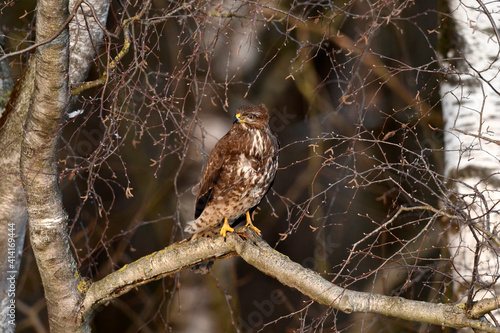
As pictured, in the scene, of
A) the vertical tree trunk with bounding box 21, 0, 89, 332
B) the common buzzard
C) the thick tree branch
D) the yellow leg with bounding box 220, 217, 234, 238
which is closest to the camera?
→ the thick tree branch

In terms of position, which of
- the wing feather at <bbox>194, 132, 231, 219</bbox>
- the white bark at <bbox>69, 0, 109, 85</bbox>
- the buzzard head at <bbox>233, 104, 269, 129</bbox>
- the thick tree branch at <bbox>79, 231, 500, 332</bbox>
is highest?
the white bark at <bbox>69, 0, 109, 85</bbox>

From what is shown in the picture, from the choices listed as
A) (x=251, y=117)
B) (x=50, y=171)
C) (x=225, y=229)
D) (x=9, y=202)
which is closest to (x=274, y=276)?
(x=225, y=229)

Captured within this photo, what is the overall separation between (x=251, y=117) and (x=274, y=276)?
896 millimetres

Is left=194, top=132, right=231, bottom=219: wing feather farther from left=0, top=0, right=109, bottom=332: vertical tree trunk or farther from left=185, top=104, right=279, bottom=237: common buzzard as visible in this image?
left=0, top=0, right=109, bottom=332: vertical tree trunk

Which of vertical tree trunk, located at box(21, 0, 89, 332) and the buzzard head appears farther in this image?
the buzzard head

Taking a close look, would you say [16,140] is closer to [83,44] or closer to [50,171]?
[50,171]

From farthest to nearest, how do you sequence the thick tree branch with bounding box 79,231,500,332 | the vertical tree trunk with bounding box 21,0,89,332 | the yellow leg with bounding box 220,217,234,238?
the yellow leg with bounding box 220,217,234,238, the vertical tree trunk with bounding box 21,0,89,332, the thick tree branch with bounding box 79,231,500,332

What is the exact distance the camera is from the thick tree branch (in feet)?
7.00

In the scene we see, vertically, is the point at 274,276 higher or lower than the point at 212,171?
lower

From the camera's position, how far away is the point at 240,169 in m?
3.09

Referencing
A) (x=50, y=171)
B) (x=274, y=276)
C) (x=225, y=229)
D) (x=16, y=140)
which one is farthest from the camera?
(x=16, y=140)

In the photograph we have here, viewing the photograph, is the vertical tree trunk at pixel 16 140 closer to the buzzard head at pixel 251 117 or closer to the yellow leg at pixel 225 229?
the buzzard head at pixel 251 117

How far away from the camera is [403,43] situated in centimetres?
518

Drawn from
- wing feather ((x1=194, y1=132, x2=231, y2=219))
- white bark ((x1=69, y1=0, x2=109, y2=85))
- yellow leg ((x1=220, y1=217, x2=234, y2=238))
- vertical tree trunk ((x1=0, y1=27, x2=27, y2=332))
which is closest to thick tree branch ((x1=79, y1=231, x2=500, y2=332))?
yellow leg ((x1=220, y1=217, x2=234, y2=238))
